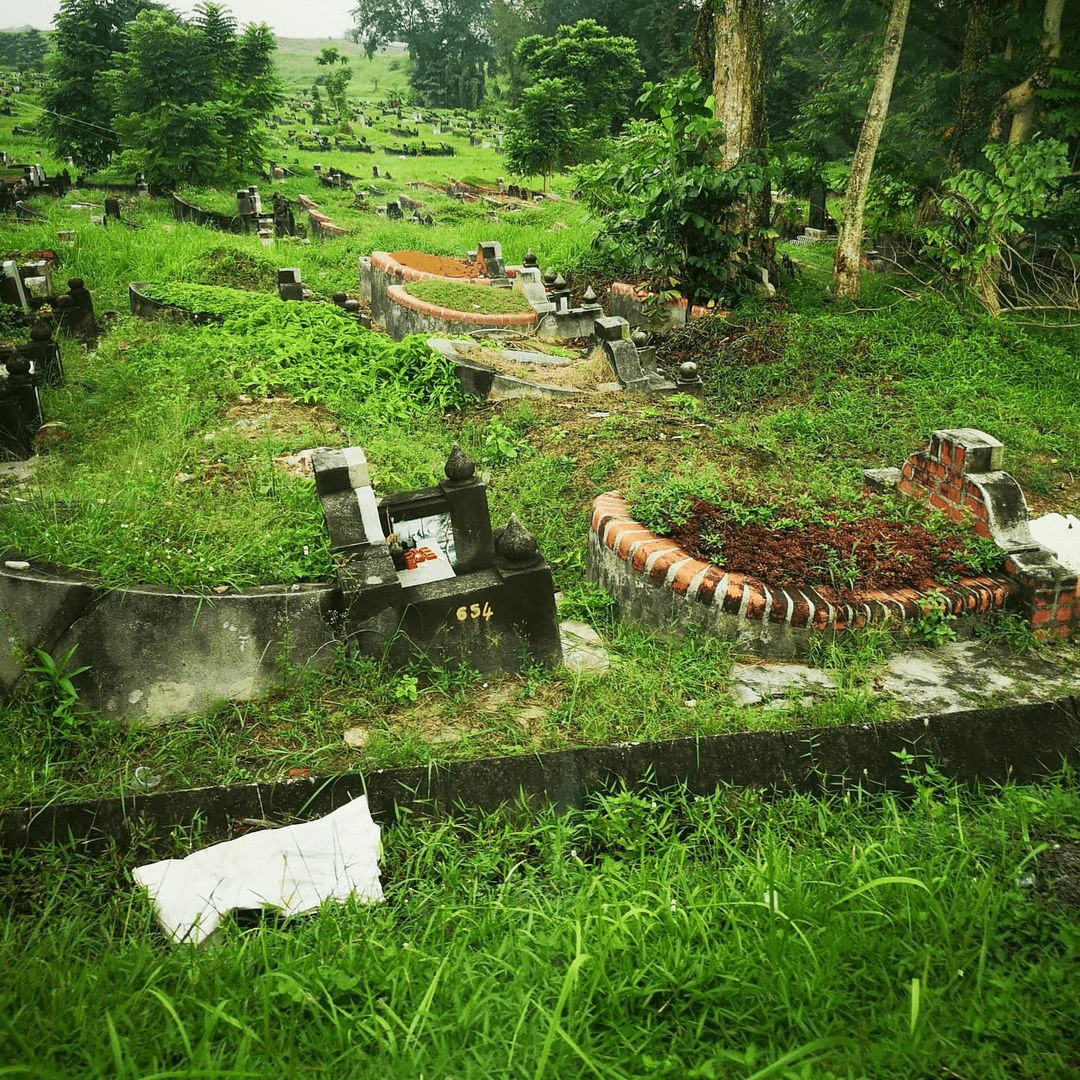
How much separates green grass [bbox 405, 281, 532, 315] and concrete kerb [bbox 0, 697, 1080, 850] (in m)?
8.08

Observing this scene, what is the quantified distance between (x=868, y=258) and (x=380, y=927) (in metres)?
15.7

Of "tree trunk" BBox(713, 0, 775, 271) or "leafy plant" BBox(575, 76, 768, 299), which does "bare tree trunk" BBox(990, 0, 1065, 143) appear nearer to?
"tree trunk" BBox(713, 0, 775, 271)

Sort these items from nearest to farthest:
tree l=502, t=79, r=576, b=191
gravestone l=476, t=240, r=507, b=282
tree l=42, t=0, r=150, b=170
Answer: gravestone l=476, t=240, r=507, b=282 → tree l=42, t=0, r=150, b=170 → tree l=502, t=79, r=576, b=191

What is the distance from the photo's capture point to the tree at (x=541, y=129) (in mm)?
25609

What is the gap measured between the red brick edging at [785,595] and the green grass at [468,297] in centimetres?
667

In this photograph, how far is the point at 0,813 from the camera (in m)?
2.72

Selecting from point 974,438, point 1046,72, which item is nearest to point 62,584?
point 974,438

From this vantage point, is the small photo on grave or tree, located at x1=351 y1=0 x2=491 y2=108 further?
tree, located at x1=351 y1=0 x2=491 y2=108

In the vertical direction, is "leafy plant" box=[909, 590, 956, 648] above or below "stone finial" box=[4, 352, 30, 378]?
below

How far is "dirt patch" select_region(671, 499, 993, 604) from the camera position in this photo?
4.21m

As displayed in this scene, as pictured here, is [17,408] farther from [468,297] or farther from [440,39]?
[440,39]

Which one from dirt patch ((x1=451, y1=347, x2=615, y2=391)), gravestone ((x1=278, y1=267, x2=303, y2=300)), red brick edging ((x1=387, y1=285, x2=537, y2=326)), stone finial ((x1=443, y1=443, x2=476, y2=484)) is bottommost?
dirt patch ((x1=451, y1=347, x2=615, y2=391))

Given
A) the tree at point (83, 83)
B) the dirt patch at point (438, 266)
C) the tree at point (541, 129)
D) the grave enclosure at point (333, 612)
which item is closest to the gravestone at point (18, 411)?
the grave enclosure at point (333, 612)

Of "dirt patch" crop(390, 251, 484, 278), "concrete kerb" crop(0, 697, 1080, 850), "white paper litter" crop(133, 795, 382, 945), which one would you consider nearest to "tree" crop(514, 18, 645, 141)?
"dirt patch" crop(390, 251, 484, 278)
